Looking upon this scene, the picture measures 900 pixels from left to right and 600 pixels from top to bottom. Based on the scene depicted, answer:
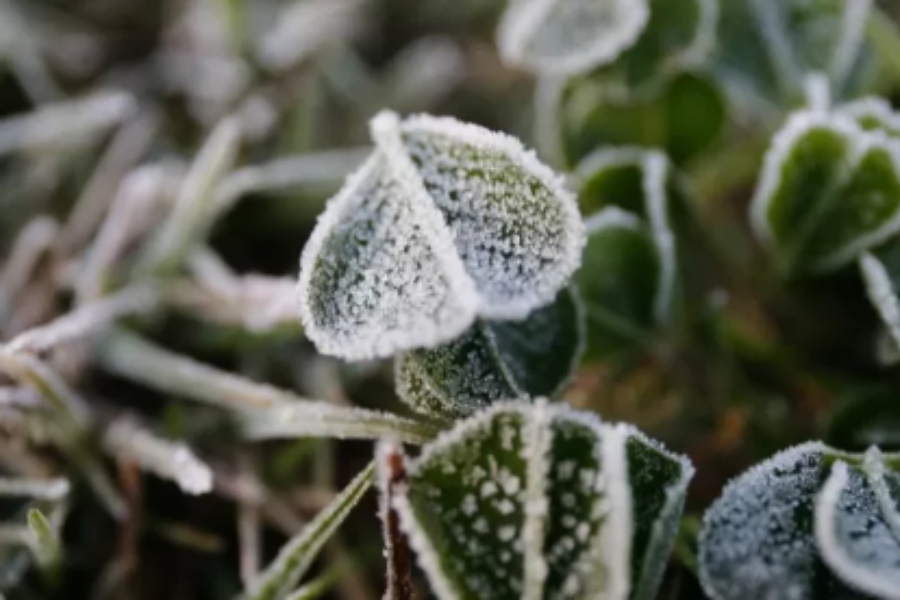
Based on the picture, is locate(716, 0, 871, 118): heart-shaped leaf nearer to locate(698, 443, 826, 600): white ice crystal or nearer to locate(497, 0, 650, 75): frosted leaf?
locate(497, 0, 650, 75): frosted leaf

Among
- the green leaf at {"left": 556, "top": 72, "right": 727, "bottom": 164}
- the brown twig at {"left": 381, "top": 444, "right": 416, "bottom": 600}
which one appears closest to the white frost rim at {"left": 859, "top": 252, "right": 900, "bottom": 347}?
the green leaf at {"left": 556, "top": 72, "right": 727, "bottom": 164}

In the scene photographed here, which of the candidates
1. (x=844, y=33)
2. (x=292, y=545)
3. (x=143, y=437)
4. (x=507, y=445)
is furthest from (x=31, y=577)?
(x=844, y=33)

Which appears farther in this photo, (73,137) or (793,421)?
(73,137)

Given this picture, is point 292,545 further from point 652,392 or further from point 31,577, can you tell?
point 652,392

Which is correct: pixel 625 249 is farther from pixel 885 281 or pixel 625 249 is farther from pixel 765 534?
pixel 765 534

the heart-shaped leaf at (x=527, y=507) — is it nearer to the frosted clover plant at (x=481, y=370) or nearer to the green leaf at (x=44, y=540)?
the frosted clover plant at (x=481, y=370)

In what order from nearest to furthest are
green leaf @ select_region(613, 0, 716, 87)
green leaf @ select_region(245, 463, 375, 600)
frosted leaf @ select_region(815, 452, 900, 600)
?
frosted leaf @ select_region(815, 452, 900, 600), green leaf @ select_region(245, 463, 375, 600), green leaf @ select_region(613, 0, 716, 87)
